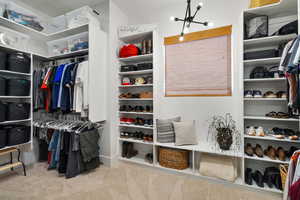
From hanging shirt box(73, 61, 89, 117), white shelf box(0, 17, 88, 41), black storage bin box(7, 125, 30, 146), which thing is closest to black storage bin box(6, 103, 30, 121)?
black storage bin box(7, 125, 30, 146)

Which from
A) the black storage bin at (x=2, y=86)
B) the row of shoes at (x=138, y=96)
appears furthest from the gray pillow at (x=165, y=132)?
the black storage bin at (x=2, y=86)

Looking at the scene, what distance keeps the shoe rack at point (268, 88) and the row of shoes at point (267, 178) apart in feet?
0.12

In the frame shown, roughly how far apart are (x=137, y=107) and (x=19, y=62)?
1.94 meters

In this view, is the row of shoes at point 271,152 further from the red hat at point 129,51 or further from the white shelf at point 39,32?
the white shelf at point 39,32

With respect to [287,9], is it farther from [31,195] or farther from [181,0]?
[31,195]

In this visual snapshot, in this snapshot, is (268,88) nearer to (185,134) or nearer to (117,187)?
(185,134)

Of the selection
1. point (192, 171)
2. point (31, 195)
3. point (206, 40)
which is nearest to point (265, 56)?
point (206, 40)

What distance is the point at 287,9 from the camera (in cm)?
175

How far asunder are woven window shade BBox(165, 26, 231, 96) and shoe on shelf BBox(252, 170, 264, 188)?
3.79ft

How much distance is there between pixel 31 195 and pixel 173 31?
320 centimetres

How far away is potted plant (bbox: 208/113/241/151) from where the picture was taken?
6.25 feet

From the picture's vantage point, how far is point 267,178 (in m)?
1.75

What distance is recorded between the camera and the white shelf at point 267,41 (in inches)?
65.8

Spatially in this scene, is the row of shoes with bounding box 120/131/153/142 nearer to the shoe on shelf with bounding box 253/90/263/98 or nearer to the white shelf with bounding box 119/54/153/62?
the white shelf with bounding box 119/54/153/62
